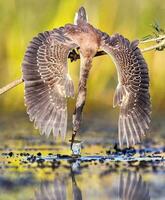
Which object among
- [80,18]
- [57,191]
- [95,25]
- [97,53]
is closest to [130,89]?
[97,53]

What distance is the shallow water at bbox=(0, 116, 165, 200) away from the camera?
18.4ft

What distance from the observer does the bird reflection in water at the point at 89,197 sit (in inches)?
216

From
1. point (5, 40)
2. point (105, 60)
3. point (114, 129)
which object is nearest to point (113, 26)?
point (105, 60)

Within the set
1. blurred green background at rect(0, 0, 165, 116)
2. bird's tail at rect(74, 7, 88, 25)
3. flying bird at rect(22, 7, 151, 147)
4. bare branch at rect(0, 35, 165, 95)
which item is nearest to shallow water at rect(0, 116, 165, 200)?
flying bird at rect(22, 7, 151, 147)

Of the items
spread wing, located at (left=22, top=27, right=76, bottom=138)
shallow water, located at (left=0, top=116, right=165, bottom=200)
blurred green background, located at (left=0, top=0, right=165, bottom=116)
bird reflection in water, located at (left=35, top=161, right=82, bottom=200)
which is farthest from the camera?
blurred green background, located at (left=0, top=0, right=165, bottom=116)

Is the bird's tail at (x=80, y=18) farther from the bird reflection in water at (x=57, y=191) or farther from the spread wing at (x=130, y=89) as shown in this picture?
the bird reflection in water at (x=57, y=191)

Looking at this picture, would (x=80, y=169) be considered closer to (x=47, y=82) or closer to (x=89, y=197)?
(x=47, y=82)

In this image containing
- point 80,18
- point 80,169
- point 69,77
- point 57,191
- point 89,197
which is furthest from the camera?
point 80,169

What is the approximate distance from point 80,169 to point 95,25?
3.52 meters

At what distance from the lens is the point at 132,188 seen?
18.9 feet

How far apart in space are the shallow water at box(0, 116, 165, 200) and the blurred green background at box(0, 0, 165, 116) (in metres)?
1.53

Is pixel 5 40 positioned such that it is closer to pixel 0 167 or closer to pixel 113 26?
pixel 113 26

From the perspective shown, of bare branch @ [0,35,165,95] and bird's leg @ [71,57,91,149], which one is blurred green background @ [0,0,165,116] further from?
bird's leg @ [71,57,91,149]

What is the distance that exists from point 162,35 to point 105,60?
3.16m
